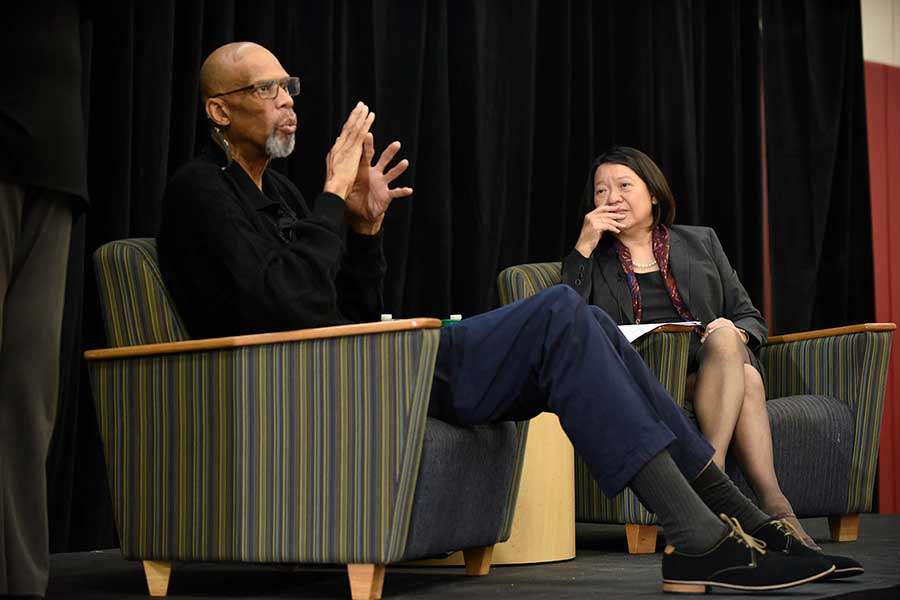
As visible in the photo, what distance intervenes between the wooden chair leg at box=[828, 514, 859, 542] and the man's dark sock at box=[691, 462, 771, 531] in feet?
4.23

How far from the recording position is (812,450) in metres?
3.56

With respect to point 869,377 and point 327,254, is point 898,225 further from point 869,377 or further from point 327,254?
point 327,254

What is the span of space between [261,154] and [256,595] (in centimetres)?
96

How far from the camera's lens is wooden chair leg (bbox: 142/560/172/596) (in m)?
2.61

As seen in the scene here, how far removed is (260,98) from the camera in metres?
2.90

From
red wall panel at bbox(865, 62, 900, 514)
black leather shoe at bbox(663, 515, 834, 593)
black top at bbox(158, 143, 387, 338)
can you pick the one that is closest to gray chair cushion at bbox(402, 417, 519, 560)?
black top at bbox(158, 143, 387, 338)

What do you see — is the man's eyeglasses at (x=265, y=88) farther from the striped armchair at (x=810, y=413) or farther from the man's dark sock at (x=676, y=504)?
the man's dark sock at (x=676, y=504)

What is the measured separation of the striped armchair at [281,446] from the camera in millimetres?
2377

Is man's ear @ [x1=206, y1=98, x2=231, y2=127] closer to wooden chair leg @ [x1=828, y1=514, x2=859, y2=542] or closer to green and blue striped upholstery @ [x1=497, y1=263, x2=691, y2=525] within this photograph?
green and blue striped upholstery @ [x1=497, y1=263, x2=691, y2=525]

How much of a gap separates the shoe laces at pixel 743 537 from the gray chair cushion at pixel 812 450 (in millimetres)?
1015

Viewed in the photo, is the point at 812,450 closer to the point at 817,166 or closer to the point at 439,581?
the point at 439,581

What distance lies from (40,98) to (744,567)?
4.61ft

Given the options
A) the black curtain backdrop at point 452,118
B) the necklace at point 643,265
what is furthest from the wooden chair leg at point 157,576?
the necklace at point 643,265

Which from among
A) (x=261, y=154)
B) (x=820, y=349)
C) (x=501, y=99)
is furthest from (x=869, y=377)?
(x=261, y=154)
